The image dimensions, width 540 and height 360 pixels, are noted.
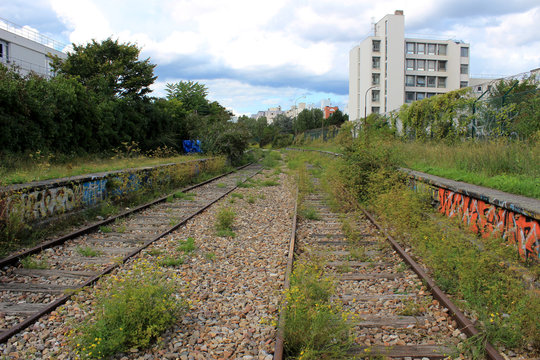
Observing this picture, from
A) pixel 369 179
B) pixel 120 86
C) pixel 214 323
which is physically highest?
pixel 120 86

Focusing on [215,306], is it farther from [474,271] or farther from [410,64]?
[410,64]

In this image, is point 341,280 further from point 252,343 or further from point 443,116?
point 443,116

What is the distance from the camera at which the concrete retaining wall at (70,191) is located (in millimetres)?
7043

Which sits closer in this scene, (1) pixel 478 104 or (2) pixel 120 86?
(1) pixel 478 104

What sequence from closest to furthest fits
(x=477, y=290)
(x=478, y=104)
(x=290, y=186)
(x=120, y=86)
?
(x=477, y=290), (x=478, y=104), (x=290, y=186), (x=120, y=86)

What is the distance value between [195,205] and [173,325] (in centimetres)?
759

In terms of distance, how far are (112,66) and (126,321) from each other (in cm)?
3040

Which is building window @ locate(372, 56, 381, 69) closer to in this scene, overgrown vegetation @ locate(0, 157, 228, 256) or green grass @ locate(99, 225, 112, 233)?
overgrown vegetation @ locate(0, 157, 228, 256)

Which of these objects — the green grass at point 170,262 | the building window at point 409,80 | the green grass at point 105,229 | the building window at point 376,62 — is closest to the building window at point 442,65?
the building window at point 409,80

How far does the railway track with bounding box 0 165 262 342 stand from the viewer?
443 centimetres

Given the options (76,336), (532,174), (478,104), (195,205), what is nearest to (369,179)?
(532,174)

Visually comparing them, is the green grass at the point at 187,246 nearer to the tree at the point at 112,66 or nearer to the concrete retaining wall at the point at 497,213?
the concrete retaining wall at the point at 497,213

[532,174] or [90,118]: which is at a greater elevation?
[90,118]

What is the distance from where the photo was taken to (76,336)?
366 cm
